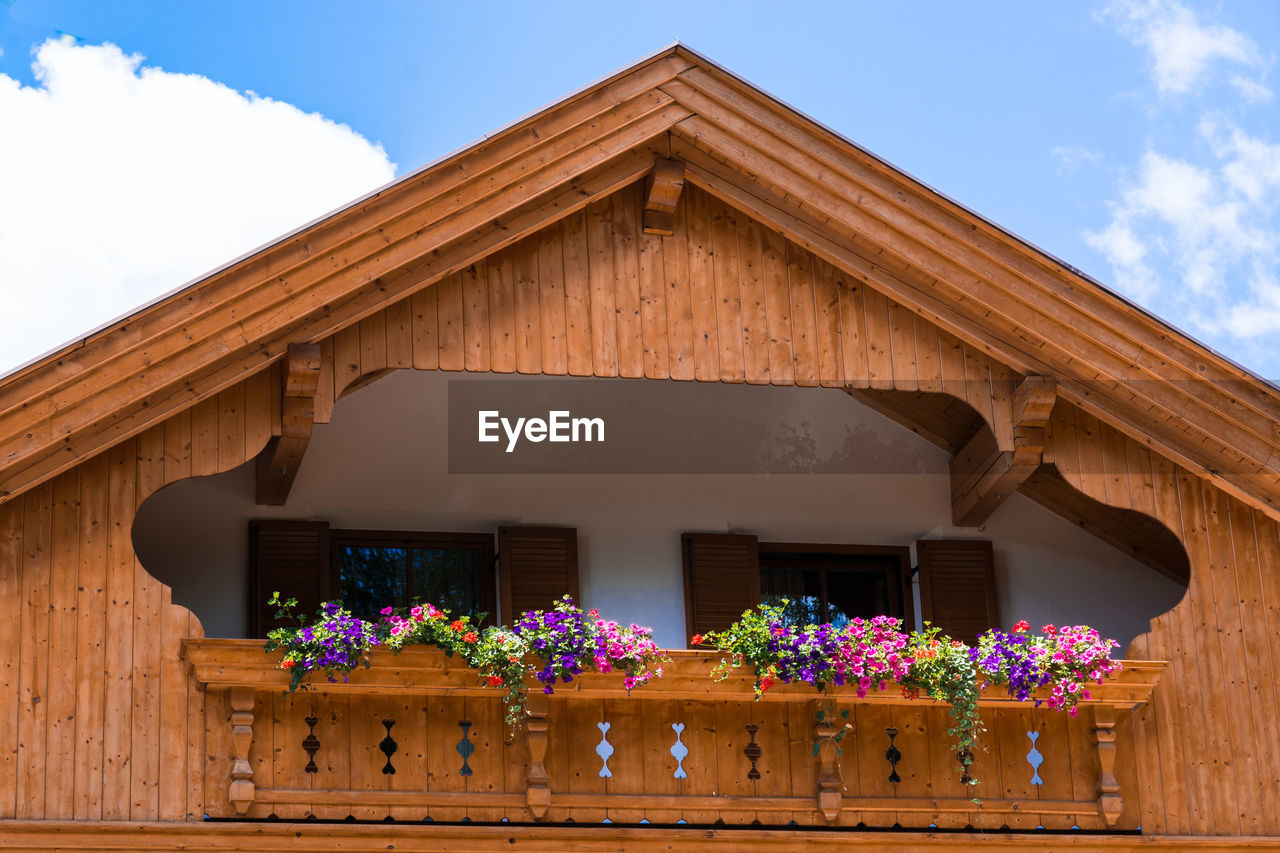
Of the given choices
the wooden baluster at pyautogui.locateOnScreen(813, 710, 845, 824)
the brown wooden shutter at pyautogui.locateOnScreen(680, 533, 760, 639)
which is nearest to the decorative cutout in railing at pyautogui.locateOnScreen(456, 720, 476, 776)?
the wooden baluster at pyautogui.locateOnScreen(813, 710, 845, 824)

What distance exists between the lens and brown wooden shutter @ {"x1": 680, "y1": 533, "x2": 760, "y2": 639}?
13617 mm

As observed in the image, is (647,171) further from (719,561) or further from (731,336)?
(719,561)

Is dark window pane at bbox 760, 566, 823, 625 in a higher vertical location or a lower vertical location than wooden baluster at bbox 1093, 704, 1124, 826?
higher

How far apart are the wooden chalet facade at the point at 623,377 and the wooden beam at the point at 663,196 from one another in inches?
0.9

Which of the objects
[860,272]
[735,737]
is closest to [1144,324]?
[860,272]

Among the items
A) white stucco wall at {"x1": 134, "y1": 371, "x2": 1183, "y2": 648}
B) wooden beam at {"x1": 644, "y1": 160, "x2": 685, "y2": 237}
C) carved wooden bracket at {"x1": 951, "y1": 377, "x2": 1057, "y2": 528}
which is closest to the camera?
wooden beam at {"x1": 644, "y1": 160, "x2": 685, "y2": 237}

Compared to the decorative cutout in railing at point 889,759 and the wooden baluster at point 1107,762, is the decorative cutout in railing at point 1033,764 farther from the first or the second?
the decorative cutout in railing at point 889,759

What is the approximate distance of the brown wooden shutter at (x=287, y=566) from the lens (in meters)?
12.9

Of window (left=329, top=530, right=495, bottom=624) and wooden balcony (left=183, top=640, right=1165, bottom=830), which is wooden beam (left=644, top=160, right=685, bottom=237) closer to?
window (left=329, top=530, right=495, bottom=624)

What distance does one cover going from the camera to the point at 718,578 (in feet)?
45.1

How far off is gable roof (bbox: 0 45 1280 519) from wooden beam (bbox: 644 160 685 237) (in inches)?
5.7

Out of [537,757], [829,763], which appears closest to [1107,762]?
[829,763]

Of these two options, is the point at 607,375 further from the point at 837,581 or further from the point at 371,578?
the point at 837,581

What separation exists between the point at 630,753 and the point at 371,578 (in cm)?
279
